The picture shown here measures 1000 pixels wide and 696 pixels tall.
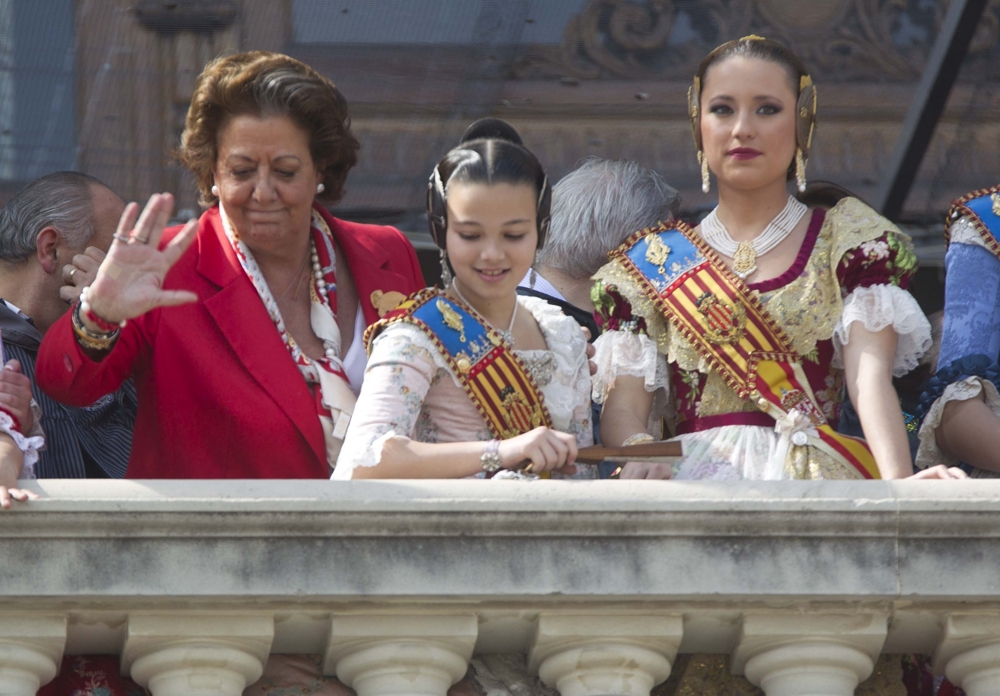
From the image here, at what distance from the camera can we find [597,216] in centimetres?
490

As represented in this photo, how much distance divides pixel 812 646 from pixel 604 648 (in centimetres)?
39

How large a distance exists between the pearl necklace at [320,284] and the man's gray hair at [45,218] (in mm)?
576

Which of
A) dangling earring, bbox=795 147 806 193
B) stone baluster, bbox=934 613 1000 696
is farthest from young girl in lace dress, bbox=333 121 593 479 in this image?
stone baluster, bbox=934 613 1000 696

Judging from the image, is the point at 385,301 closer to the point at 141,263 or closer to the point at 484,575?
the point at 141,263

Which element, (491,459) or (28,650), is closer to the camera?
(28,650)

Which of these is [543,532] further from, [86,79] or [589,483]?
[86,79]

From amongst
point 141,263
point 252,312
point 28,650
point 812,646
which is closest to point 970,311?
point 812,646

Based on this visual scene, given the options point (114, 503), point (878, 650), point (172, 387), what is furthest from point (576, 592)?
point (172, 387)

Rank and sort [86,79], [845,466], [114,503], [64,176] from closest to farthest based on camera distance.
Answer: [114,503], [845,466], [64,176], [86,79]

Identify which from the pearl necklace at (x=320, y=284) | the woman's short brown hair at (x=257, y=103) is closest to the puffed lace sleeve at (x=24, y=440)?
the pearl necklace at (x=320, y=284)

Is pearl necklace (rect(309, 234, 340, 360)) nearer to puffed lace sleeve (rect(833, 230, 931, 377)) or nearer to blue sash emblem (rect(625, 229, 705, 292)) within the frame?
blue sash emblem (rect(625, 229, 705, 292))

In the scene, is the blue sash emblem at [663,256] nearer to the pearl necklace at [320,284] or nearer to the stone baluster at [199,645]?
the pearl necklace at [320,284]

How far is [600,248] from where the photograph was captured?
16.0 ft

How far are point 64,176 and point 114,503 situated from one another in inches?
65.1
